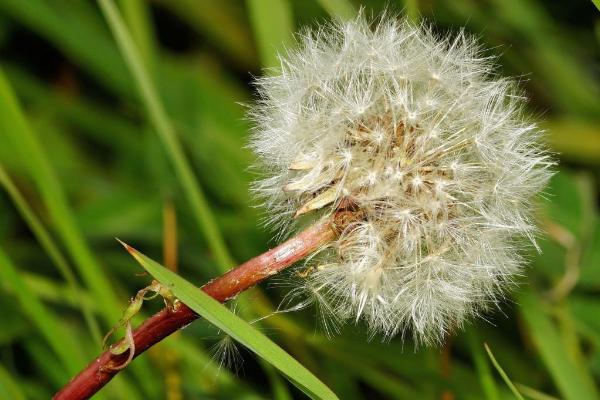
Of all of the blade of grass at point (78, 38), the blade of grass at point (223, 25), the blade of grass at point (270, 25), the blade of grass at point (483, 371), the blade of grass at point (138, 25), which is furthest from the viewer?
the blade of grass at point (223, 25)

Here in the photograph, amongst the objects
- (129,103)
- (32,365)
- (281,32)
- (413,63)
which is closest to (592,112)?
(281,32)

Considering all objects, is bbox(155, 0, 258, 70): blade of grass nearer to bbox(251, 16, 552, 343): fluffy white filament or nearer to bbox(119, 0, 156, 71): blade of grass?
bbox(119, 0, 156, 71): blade of grass

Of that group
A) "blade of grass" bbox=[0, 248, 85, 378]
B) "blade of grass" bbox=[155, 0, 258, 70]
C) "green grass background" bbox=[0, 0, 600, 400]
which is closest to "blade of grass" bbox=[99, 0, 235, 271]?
"green grass background" bbox=[0, 0, 600, 400]

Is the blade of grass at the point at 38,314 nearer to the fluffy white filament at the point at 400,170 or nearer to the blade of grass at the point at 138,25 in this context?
the fluffy white filament at the point at 400,170

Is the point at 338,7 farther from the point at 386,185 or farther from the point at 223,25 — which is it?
the point at 223,25

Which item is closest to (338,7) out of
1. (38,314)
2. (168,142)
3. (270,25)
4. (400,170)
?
(270,25)

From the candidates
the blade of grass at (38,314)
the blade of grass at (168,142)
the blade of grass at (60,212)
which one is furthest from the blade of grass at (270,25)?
the blade of grass at (38,314)
